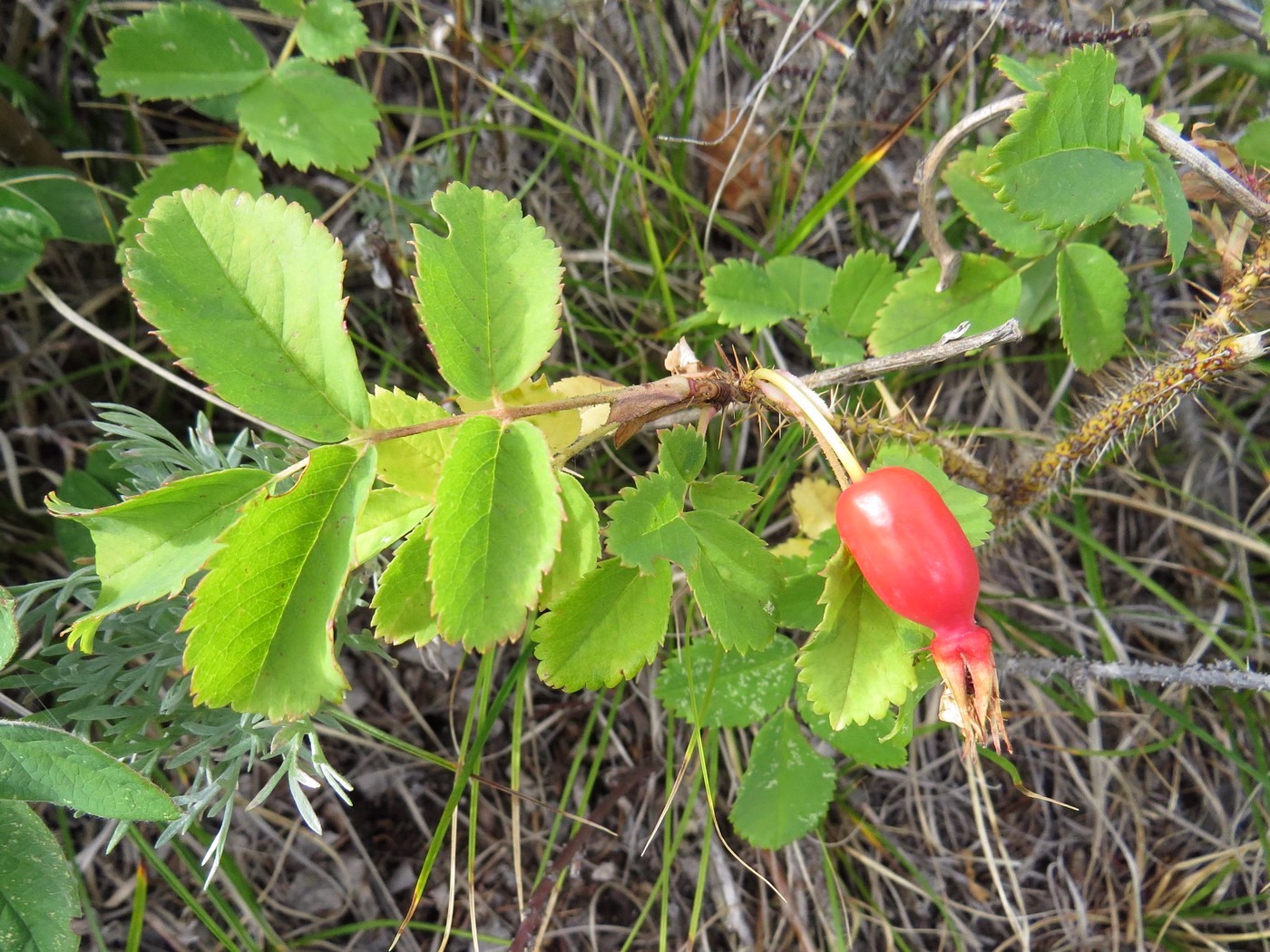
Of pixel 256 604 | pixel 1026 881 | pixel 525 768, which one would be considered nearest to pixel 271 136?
pixel 256 604

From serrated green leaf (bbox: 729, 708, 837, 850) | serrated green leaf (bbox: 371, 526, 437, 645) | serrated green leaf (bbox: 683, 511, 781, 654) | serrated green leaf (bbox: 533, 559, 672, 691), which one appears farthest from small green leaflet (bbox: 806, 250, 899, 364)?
serrated green leaf (bbox: 371, 526, 437, 645)

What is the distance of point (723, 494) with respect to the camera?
1547 mm

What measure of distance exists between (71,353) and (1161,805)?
3.45 m

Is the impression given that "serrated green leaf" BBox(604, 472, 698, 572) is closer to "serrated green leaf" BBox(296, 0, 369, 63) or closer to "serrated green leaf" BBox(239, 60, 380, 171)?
"serrated green leaf" BBox(239, 60, 380, 171)

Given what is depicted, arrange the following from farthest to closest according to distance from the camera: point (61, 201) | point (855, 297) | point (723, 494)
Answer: point (61, 201) < point (855, 297) < point (723, 494)

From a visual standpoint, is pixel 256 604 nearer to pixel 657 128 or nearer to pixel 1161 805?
pixel 657 128

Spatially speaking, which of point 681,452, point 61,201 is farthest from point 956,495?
point 61,201

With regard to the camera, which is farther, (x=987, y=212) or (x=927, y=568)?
(x=987, y=212)

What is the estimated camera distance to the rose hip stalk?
1191 millimetres

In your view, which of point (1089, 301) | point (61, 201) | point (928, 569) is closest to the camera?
point (928, 569)

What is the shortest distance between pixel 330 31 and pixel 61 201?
842 mm

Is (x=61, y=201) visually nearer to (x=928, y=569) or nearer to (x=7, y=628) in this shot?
(x=7, y=628)

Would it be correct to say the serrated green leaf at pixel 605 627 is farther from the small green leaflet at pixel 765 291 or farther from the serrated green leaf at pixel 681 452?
the small green leaflet at pixel 765 291

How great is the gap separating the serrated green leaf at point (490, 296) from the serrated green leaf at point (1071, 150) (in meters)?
0.72
